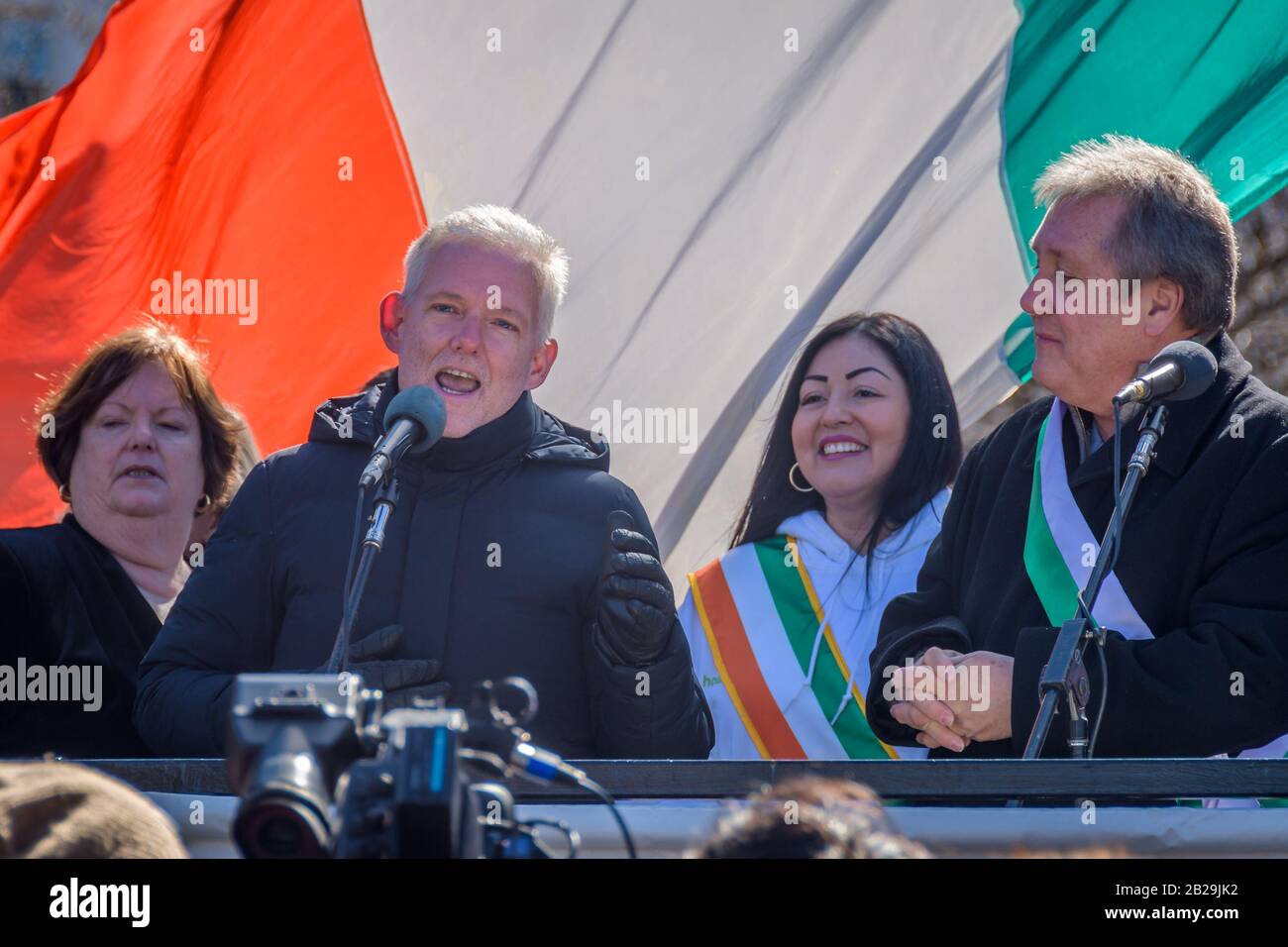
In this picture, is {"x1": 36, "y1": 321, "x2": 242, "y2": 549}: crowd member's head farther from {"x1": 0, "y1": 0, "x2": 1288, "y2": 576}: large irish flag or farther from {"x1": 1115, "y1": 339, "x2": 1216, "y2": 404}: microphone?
{"x1": 1115, "y1": 339, "x2": 1216, "y2": 404}: microphone

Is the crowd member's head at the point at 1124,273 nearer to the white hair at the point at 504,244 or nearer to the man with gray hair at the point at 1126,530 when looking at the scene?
the man with gray hair at the point at 1126,530

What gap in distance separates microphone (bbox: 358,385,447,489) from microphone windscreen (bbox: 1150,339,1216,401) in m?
1.23

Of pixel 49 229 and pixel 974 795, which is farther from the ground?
pixel 49 229

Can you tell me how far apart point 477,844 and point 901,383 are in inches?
111

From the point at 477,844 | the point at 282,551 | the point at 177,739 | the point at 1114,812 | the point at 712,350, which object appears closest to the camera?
the point at 477,844

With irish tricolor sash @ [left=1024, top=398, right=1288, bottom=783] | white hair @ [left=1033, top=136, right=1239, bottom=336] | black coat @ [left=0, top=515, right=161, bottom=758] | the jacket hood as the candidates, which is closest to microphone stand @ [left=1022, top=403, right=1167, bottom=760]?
irish tricolor sash @ [left=1024, top=398, right=1288, bottom=783]

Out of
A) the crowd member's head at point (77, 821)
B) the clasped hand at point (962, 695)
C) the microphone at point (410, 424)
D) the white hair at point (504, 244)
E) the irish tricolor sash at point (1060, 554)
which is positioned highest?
the white hair at point (504, 244)

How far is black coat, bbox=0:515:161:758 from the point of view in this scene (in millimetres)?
3920

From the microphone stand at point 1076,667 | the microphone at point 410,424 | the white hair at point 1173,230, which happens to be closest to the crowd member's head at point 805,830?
the microphone stand at point 1076,667

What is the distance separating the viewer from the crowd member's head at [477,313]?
3893 mm

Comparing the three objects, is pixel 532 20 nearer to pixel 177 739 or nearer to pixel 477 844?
pixel 177 739

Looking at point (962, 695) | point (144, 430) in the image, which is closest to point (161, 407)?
point (144, 430)
